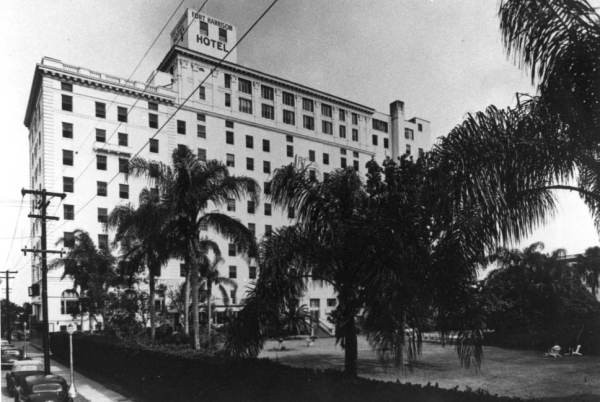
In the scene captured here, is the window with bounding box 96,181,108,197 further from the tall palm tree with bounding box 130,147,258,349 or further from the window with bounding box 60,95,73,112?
the tall palm tree with bounding box 130,147,258,349

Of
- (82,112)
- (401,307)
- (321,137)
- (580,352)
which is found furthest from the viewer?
(321,137)

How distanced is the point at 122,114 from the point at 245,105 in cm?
1601

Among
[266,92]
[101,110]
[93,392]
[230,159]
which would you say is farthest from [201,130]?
[93,392]

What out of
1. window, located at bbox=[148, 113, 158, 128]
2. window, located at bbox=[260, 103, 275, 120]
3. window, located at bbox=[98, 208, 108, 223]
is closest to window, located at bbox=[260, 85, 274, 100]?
window, located at bbox=[260, 103, 275, 120]

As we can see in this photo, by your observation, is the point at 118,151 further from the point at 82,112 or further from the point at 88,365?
the point at 88,365

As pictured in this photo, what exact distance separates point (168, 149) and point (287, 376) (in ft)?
→ 179

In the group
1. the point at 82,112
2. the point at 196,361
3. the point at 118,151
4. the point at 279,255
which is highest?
the point at 82,112

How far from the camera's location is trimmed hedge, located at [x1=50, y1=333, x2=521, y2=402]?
8.18m

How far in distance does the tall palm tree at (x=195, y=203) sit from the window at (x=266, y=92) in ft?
158

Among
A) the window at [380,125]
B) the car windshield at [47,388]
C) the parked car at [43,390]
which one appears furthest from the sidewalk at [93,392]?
the window at [380,125]

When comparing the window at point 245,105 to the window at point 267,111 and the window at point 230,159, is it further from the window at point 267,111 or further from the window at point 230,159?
the window at point 230,159

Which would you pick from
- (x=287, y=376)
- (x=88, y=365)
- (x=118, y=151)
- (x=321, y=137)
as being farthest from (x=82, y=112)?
(x=287, y=376)

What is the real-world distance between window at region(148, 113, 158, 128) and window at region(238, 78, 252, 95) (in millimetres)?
11709

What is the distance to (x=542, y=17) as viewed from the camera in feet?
24.7
